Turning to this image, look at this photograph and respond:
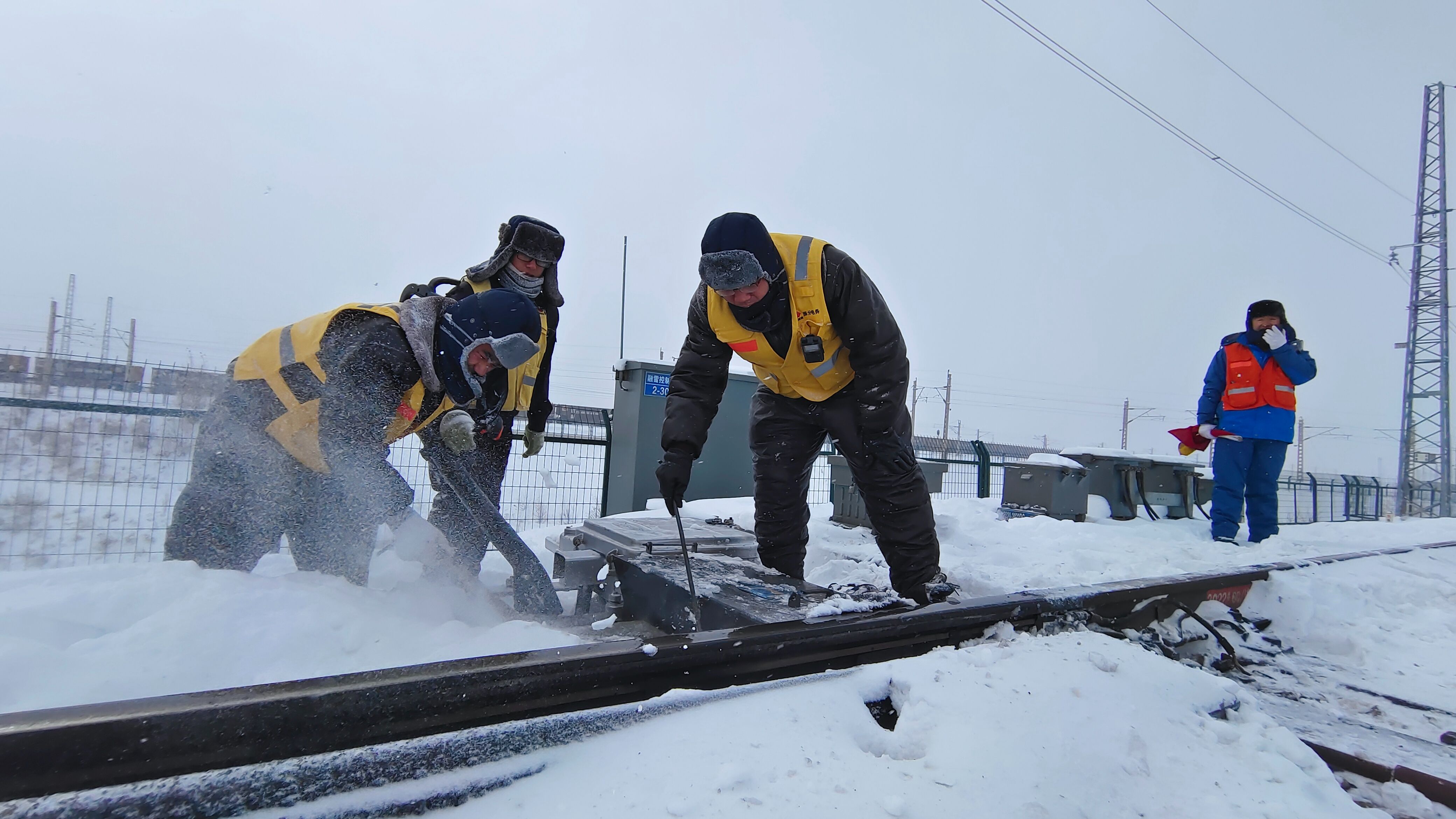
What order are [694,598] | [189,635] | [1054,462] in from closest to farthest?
[189,635] → [694,598] → [1054,462]

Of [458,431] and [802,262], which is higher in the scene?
[802,262]

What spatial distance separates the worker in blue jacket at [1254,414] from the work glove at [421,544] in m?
5.51

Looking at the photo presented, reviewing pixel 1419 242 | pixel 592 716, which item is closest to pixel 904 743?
pixel 592 716

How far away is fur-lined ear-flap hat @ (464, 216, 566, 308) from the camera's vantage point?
3.36m

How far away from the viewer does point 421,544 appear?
2.78 meters

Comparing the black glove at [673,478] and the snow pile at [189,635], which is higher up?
the black glove at [673,478]

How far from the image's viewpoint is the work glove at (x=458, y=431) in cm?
249

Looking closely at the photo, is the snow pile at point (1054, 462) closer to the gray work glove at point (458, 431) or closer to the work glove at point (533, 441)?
the work glove at point (533, 441)

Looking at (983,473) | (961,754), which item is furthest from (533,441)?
(983,473)

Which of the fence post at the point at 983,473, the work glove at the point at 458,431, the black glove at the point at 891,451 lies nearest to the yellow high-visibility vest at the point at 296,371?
the work glove at the point at 458,431

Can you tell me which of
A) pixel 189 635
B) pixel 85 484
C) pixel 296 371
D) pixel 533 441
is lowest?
pixel 85 484

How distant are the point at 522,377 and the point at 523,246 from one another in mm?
683

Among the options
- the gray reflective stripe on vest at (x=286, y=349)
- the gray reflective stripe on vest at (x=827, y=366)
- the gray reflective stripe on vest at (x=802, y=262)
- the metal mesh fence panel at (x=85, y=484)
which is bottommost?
the metal mesh fence panel at (x=85, y=484)

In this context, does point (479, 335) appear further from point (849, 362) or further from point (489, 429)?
point (849, 362)
